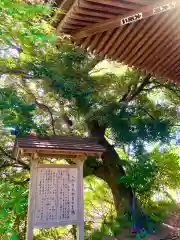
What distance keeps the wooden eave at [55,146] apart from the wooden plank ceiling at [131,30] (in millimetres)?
1946

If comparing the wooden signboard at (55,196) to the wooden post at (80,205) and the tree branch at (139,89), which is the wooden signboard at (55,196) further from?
the tree branch at (139,89)

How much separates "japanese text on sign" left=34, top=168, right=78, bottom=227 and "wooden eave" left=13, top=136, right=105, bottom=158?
0.32 m

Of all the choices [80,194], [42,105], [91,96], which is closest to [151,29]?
[80,194]

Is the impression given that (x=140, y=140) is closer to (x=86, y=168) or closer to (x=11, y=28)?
(x=86, y=168)

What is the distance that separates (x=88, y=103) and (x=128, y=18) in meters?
3.67

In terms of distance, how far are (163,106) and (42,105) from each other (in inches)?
136

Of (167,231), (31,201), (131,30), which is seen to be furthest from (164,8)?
(167,231)

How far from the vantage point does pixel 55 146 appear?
12.2 feet

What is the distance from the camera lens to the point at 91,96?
5164 millimetres

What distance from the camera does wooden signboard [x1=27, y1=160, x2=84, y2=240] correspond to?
3578 mm

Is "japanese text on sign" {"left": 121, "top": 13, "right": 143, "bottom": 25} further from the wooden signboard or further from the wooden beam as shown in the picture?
the wooden signboard

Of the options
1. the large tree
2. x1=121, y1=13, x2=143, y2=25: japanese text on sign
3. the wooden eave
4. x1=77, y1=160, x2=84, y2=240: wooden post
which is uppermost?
the large tree

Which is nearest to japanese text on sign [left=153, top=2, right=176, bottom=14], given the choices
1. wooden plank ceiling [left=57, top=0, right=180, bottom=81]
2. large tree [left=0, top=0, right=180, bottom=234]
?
wooden plank ceiling [left=57, top=0, right=180, bottom=81]

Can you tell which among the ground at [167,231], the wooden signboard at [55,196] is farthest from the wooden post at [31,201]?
the ground at [167,231]
